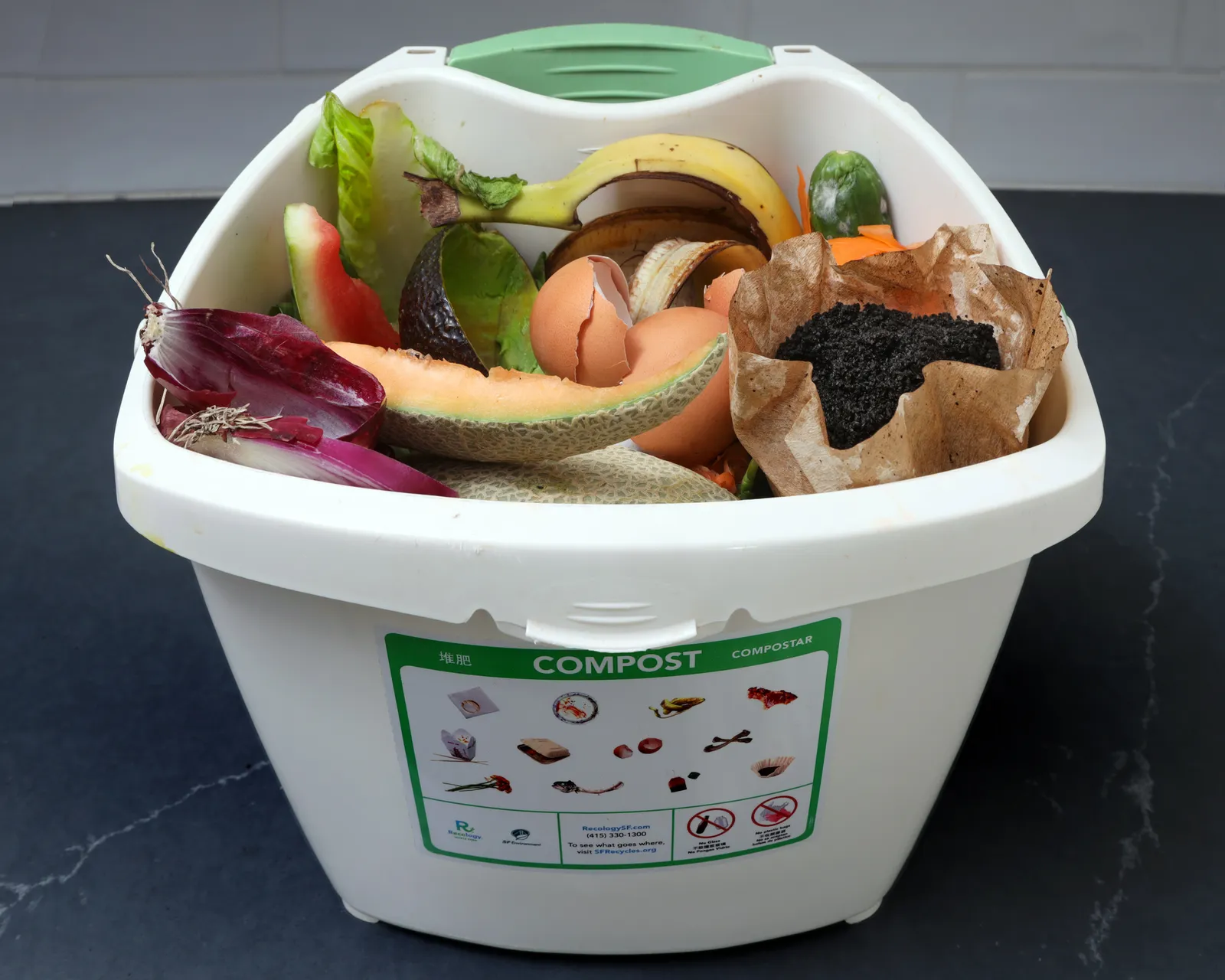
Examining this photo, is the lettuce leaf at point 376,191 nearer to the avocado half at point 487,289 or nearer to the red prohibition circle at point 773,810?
the avocado half at point 487,289

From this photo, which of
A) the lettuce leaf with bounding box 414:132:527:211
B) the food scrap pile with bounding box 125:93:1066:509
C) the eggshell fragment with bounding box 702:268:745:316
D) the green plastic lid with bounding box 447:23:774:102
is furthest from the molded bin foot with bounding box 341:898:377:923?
the green plastic lid with bounding box 447:23:774:102

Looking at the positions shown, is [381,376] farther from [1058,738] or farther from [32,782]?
[1058,738]

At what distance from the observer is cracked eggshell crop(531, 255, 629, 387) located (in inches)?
25.7

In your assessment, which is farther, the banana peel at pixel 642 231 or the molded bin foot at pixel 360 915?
the banana peel at pixel 642 231

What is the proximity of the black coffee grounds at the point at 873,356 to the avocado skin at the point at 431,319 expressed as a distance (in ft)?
0.66

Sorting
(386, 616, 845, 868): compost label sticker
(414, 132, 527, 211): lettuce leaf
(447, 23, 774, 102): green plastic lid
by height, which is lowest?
(386, 616, 845, 868): compost label sticker

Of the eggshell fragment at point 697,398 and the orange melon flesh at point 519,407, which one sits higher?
the orange melon flesh at point 519,407

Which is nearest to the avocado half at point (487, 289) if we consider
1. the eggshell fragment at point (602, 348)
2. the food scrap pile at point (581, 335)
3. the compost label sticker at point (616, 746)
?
the food scrap pile at point (581, 335)

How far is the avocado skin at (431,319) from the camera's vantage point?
2.21ft

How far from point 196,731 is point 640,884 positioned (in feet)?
1.15

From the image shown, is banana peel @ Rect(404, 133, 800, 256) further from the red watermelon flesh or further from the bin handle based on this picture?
the bin handle

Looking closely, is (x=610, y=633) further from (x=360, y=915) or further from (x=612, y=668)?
(x=360, y=915)

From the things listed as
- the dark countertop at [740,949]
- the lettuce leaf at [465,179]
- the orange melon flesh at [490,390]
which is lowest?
the dark countertop at [740,949]

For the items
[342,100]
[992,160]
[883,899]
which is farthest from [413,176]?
[992,160]
